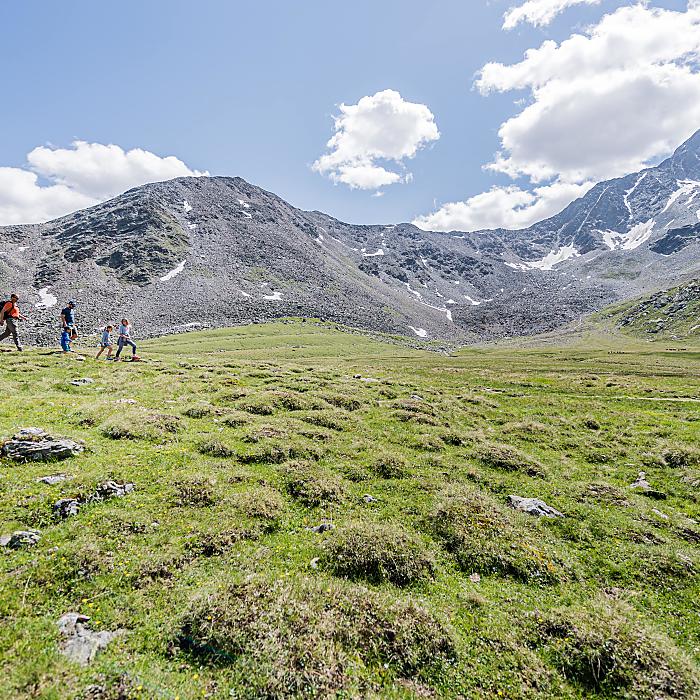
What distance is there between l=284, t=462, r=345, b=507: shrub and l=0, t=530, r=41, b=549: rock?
26.3 ft

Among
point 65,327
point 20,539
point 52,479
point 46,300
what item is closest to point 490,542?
point 20,539

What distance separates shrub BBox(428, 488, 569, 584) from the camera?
11797mm

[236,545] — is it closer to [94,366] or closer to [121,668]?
[121,668]

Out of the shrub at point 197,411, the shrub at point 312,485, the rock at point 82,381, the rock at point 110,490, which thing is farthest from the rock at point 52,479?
the rock at point 82,381

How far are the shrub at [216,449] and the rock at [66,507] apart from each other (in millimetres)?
5905

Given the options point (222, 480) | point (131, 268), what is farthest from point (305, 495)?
point (131, 268)

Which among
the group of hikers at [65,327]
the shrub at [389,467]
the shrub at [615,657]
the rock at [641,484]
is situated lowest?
the rock at [641,484]

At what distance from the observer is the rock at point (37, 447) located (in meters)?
14.1

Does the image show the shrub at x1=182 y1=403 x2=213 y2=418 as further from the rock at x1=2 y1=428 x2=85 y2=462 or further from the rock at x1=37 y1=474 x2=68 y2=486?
the rock at x1=37 y1=474 x2=68 y2=486

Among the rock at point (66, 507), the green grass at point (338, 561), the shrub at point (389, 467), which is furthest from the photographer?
the shrub at point (389, 467)

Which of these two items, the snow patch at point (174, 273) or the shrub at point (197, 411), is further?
the snow patch at point (174, 273)

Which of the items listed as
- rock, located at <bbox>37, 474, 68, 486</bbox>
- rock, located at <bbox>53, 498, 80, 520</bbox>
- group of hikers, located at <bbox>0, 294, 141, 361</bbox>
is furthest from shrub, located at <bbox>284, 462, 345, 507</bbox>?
group of hikers, located at <bbox>0, 294, 141, 361</bbox>

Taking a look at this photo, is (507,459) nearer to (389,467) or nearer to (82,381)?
(389,467)

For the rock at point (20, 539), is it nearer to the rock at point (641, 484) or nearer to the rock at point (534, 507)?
the rock at point (534, 507)
